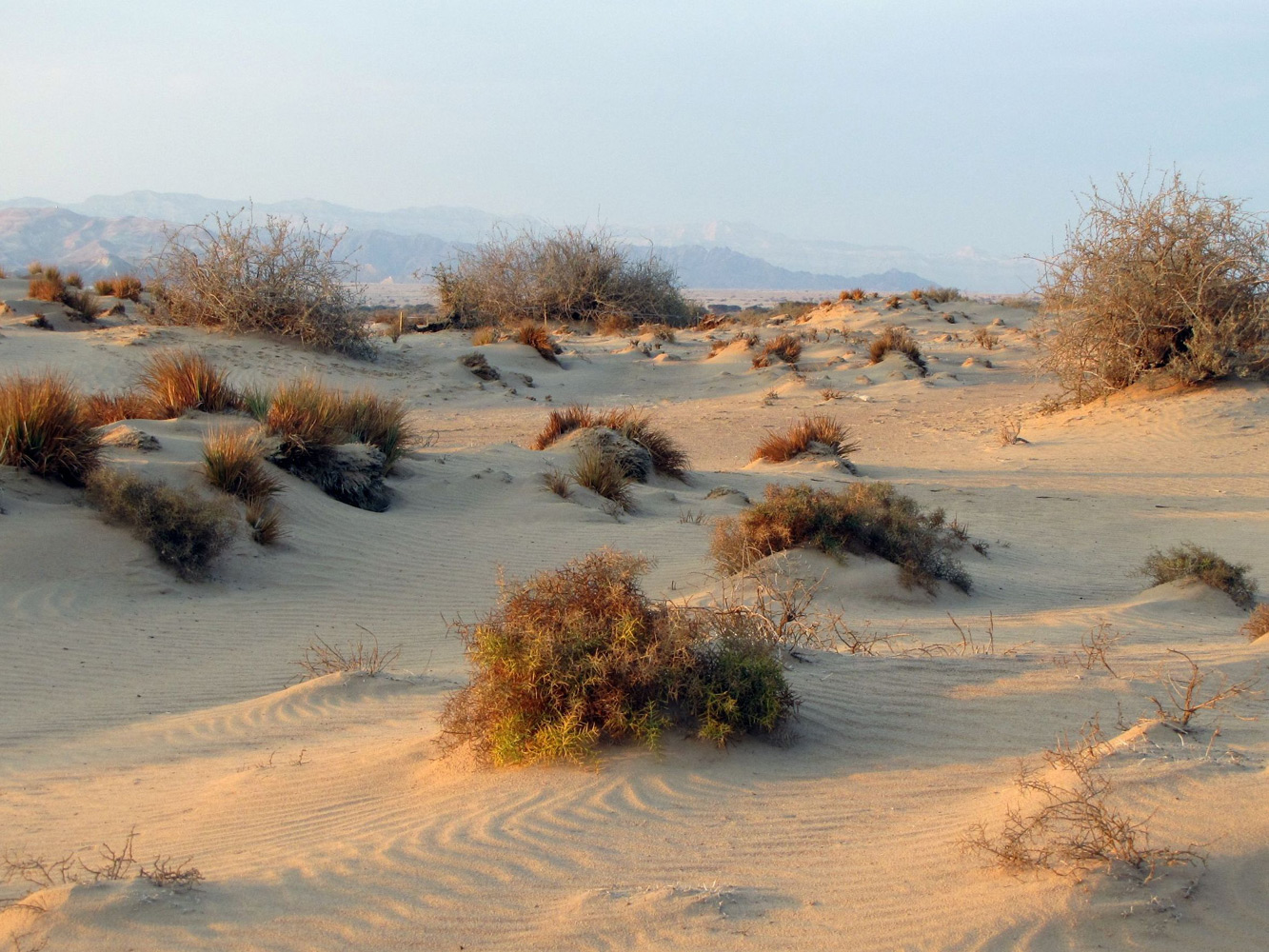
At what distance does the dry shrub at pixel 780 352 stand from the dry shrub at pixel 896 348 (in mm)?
1865

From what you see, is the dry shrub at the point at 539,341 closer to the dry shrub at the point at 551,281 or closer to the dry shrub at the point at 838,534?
the dry shrub at the point at 551,281

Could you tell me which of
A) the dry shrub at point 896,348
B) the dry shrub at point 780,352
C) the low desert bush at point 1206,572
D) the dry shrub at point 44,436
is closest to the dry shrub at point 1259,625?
the low desert bush at point 1206,572

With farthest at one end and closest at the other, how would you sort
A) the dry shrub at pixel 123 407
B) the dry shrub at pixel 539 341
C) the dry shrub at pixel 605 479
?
the dry shrub at pixel 539 341, the dry shrub at pixel 605 479, the dry shrub at pixel 123 407

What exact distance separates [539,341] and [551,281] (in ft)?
29.2

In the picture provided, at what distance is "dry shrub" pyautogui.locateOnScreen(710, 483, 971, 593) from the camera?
8.83m

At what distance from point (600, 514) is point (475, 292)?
2175cm

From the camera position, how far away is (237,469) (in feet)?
32.7

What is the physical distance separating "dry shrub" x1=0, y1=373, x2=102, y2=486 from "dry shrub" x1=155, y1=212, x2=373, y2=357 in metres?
13.9

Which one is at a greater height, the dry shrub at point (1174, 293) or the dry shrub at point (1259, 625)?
the dry shrub at point (1174, 293)

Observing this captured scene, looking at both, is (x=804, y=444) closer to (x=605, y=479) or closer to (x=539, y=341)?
(x=605, y=479)

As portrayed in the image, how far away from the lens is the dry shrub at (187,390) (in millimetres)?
12688

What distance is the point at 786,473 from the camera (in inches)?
566

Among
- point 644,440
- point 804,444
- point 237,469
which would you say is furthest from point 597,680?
point 804,444

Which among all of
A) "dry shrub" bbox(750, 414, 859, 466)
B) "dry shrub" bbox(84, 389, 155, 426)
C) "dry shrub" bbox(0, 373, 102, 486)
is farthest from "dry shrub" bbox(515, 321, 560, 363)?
"dry shrub" bbox(0, 373, 102, 486)
